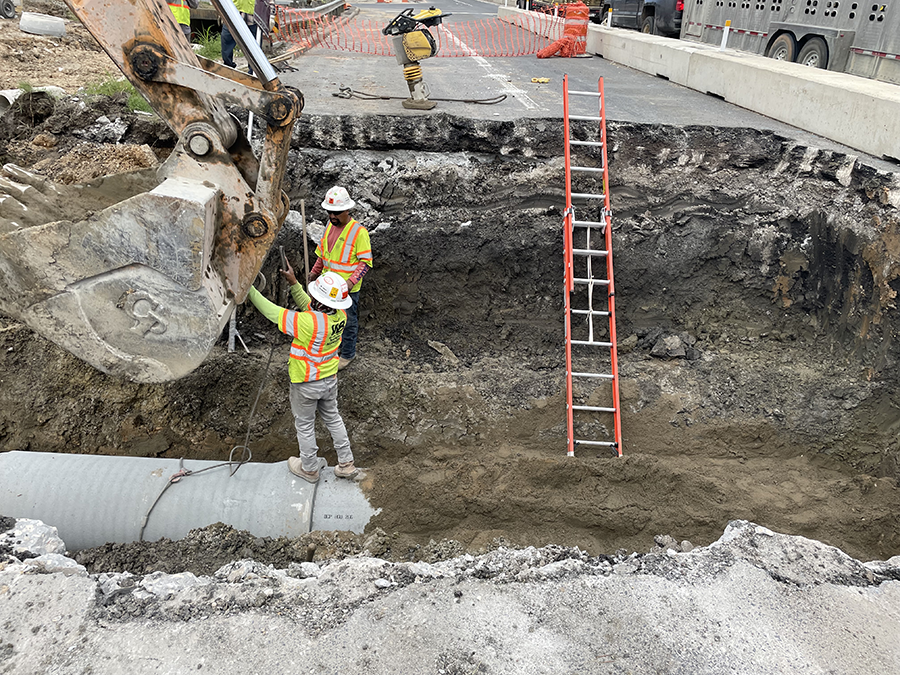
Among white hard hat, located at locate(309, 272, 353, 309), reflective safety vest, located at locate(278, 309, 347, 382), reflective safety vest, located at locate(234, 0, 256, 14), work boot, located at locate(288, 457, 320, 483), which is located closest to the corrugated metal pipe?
work boot, located at locate(288, 457, 320, 483)

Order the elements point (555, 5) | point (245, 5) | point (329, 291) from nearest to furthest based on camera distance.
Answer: point (329, 291)
point (245, 5)
point (555, 5)

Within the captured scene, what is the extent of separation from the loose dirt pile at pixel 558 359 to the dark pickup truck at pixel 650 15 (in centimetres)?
1247

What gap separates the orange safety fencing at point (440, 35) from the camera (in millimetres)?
14055

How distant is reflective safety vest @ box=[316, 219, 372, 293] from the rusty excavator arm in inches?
68.0

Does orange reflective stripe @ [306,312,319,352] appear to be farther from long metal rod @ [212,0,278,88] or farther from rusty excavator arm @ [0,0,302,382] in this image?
long metal rod @ [212,0,278,88]

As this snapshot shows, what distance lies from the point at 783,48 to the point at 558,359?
1011cm

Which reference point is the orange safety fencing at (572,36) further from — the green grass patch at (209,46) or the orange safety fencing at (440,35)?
the green grass patch at (209,46)

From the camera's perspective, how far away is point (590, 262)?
6.74 metres

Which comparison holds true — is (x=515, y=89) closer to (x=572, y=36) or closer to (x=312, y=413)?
(x=572, y=36)

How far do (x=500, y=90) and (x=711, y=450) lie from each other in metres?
6.23

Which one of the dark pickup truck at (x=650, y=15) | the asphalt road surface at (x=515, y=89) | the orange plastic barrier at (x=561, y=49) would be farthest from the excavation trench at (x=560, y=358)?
the dark pickup truck at (x=650, y=15)

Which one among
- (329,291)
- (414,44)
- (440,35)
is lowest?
(329,291)

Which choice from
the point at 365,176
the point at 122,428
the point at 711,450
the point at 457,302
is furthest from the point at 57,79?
the point at 711,450

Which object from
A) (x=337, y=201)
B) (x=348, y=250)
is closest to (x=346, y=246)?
(x=348, y=250)
